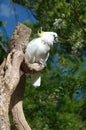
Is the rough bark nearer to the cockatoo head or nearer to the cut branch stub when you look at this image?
the cut branch stub

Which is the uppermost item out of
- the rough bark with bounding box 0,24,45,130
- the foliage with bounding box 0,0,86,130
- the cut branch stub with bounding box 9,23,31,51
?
the cut branch stub with bounding box 9,23,31,51

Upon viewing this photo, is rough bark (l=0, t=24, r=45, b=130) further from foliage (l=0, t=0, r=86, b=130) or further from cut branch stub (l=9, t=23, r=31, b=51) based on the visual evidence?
foliage (l=0, t=0, r=86, b=130)

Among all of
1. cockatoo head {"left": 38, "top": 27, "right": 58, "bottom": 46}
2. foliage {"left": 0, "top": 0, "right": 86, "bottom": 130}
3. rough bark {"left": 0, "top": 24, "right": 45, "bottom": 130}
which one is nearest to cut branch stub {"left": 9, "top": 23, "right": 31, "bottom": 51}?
rough bark {"left": 0, "top": 24, "right": 45, "bottom": 130}

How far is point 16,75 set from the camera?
13.7 ft

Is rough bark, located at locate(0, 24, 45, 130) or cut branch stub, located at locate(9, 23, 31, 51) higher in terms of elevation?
cut branch stub, located at locate(9, 23, 31, 51)

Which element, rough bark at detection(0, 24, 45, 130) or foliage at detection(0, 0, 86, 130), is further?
foliage at detection(0, 0, 86, 130)

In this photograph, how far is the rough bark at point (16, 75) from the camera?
4.09 m

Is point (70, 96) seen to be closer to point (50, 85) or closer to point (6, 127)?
point (50, 85)

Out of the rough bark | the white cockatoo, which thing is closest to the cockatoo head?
the white cockatoo

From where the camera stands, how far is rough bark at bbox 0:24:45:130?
409cm

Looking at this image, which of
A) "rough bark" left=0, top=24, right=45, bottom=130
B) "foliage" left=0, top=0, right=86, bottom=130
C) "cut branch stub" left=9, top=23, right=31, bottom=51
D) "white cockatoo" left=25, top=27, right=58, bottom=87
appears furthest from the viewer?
"foliage" left=0, top=0, right=86, bottom=130

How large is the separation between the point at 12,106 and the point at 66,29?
163 inches

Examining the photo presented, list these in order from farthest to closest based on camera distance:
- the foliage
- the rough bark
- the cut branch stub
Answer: the foliage → the cut branch stub → the rough bark

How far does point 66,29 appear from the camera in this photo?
8414 millimetres
